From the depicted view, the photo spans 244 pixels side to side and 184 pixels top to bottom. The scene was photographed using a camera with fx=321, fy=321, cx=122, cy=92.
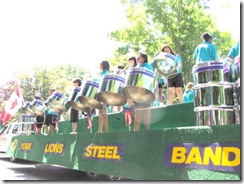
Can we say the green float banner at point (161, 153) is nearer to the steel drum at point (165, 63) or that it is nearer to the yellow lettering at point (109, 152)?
the yellow lettering at point (109, 152)

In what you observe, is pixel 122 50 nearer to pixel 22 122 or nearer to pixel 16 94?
pixel 16 94

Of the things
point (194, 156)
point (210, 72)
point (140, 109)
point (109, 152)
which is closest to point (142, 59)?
point (140, 109)

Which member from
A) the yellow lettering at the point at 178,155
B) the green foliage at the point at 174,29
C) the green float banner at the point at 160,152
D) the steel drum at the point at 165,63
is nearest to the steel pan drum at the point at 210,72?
the green float banner at the point at 160,152

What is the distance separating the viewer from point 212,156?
6.86ft

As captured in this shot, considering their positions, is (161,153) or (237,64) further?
(161,153)

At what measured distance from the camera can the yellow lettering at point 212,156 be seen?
81.0 inches

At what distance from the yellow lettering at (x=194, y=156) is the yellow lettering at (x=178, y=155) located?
5 centimetres

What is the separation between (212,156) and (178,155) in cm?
30

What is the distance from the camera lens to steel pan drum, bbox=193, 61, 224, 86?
2453mm

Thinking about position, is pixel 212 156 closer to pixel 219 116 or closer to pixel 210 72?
pixel 219 116

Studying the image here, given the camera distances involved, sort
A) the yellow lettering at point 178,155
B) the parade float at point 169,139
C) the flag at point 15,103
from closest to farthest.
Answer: the parade float at point 169,139
the yellow lettering at point 178,155
the flag at point 15,103

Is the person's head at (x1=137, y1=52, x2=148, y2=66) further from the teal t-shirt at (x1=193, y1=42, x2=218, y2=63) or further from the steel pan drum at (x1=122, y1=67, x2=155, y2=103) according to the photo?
the teal t-shirt at (x1=193, y1=42, x2=218, y2=63)

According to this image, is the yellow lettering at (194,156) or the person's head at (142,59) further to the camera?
the person's head at (142,59)

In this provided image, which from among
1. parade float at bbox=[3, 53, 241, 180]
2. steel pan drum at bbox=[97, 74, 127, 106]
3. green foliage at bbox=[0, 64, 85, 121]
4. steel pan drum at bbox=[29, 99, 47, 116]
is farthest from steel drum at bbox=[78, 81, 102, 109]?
green foliage at bbox=[0, 64, 85, 121]
